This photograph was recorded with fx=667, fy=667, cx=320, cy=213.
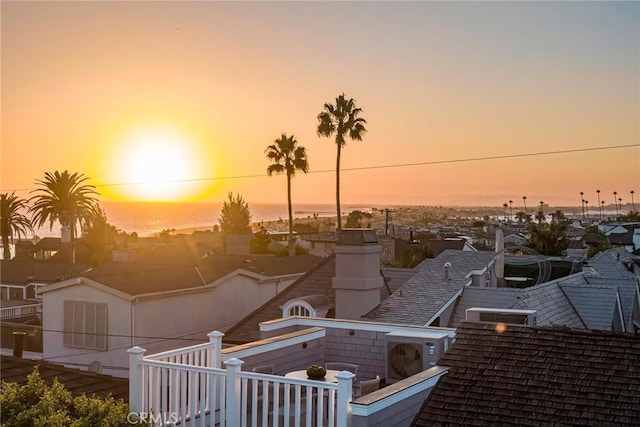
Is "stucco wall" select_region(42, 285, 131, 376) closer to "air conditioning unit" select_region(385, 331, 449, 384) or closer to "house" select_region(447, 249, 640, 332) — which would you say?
"house" select_region(447, 249, 640, 332)

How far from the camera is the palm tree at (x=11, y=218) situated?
4262cm

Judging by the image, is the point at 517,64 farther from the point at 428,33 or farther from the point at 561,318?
the point at 561,318

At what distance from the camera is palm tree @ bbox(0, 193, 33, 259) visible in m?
42.6

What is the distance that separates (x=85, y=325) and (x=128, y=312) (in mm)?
1867

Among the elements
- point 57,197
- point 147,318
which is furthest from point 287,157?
point 147,318

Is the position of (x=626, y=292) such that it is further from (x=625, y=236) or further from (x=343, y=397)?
(x=625, y=236)

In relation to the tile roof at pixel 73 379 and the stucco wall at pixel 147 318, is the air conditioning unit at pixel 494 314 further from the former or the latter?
the stucco wall at pixel 147 318

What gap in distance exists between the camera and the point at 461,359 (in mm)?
9195

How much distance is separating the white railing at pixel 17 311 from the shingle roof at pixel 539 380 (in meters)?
24.7

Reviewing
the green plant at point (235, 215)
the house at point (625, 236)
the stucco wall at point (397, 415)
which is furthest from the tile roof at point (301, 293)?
the house at point (625, 236)

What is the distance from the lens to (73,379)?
446 inches

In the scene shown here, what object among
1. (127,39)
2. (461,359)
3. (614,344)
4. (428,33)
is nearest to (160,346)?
(127,39)

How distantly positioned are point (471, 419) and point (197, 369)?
345cm

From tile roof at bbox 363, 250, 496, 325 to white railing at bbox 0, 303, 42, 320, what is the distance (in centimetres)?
1853
